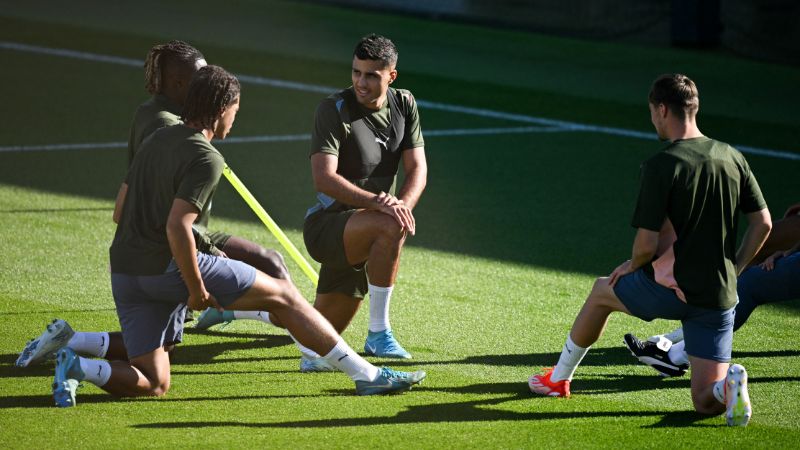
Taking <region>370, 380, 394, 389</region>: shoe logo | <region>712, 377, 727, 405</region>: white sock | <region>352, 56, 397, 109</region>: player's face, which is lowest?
<region>370, 380, 394, 389</region>: shoe logo

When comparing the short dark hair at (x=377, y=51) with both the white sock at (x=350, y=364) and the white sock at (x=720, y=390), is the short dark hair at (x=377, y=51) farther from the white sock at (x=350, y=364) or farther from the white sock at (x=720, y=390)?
the white sock at (x=720, y=390)

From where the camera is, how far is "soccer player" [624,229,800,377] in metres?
7.50

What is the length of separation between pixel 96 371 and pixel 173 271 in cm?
62

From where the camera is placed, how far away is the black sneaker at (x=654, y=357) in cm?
748

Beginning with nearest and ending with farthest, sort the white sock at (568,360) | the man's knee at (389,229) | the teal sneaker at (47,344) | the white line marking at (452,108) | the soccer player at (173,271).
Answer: the soccer player at (173,271), the white sock at (568,360), the teal sneaker at (47,344), the man's knee at (389,229), the white line marking at (452,108)

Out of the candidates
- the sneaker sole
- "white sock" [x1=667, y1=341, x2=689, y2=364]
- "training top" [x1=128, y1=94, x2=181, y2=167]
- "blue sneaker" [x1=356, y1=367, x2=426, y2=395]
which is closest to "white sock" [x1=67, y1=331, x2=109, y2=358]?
"training top" [x1=128, y1=94, x2=181, y2=167]

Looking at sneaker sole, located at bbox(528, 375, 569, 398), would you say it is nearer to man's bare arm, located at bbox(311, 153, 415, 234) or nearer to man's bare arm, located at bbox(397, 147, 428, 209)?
man's bare arm, located at bbox(311, 153, 415, 234)

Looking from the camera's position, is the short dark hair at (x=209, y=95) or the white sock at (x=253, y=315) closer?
the short dark hair at (x=209, y=95)

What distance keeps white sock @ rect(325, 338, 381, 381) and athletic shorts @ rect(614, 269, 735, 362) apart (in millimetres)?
1274

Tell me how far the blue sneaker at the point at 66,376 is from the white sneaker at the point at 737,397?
3035 millimetres

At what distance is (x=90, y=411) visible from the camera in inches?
260

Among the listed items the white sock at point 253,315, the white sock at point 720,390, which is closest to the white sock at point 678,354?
the white sock at point 720,390

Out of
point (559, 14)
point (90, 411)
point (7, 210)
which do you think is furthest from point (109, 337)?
point (559, 14)

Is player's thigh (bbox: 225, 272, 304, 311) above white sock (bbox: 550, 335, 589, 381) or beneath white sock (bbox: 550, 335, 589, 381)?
above
